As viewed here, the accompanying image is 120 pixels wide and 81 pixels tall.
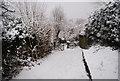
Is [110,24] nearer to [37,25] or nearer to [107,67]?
[107,67]

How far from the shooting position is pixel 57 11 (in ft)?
117

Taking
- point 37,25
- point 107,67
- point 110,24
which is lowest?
point 107,67

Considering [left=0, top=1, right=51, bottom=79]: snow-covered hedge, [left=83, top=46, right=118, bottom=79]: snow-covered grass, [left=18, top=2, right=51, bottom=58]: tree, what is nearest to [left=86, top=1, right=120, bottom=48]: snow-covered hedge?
[left=83, top=46, right=118, bottom=79]: snow-covered grass

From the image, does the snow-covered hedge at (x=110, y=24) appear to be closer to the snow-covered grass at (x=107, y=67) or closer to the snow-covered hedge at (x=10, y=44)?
the snow-covered grass at (x=107, y=67)

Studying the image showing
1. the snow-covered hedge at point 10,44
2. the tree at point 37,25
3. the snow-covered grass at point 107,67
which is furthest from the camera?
the tree at point 37,25

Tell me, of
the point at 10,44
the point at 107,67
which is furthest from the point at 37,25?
the point at 107,67

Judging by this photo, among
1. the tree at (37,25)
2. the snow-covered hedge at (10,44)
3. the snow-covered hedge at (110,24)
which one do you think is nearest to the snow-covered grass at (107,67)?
the snow-covered hedge at (110,24)

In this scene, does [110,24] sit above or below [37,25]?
above

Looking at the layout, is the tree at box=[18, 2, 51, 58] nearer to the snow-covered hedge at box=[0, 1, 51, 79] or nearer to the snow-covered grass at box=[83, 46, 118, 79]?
the snow-covered hedge at box=[0, 1, 51, 79]

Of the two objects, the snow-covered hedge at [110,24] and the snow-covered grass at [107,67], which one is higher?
the snow-covered hedge at [110,24]

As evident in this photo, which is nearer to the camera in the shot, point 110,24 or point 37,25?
point 110,24

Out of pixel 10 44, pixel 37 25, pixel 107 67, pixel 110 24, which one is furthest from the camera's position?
pixel 37 25

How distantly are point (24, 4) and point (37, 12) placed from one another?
1343 millimetres

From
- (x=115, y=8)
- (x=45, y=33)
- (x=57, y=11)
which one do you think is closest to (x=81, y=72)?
(x=115, y=8)
